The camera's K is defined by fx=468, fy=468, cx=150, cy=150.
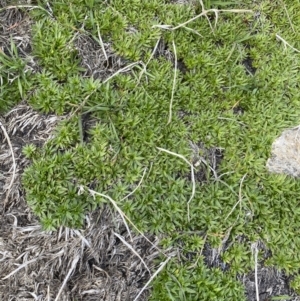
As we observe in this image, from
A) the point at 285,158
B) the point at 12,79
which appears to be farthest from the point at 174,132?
the point at 12,79

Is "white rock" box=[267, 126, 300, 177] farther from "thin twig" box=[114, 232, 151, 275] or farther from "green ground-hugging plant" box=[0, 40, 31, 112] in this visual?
"green ground-hugging plant" box=[0, 40, 31, 112]

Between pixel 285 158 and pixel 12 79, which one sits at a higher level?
pixel 12 79

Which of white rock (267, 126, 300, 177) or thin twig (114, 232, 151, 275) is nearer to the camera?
thin twig (114, 232, 151, 275)

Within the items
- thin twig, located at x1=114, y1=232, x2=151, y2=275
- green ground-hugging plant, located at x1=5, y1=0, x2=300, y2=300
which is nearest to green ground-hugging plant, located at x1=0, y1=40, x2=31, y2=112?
green ground-hugging plant, located at x1=5, y1=0, x2=300, y2=300

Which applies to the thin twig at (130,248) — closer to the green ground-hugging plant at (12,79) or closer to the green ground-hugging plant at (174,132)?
the green ground-hugging plant at (174,132)

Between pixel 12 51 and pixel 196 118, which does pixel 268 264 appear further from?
pixel 12 51

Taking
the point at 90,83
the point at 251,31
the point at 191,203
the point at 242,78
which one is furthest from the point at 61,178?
the point at 251,31

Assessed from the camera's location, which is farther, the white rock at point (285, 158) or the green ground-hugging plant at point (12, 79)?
the white rock at point (285, 158)

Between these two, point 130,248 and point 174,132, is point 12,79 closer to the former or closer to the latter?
point 174,132

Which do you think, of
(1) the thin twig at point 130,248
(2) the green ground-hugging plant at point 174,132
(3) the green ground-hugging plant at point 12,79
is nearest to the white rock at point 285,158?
(2) the green ground-hugging plant at point 174,132
